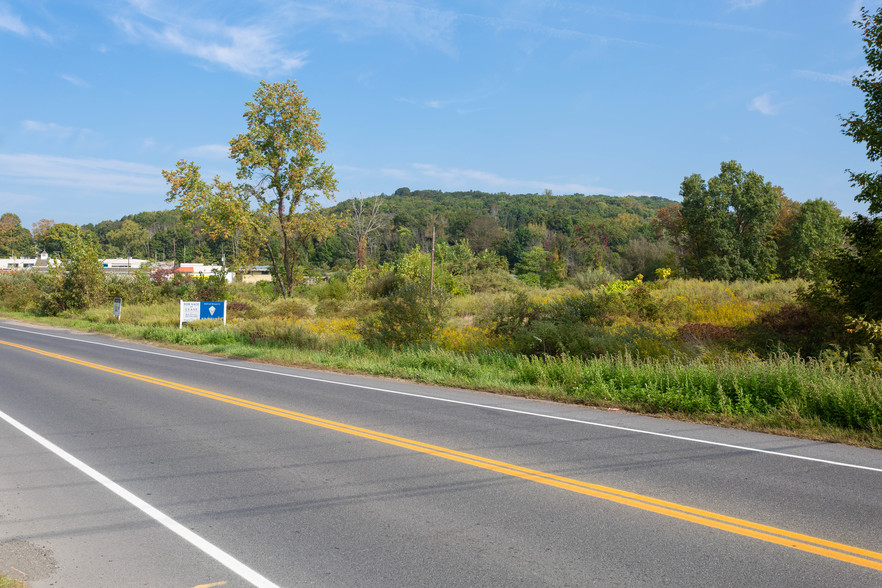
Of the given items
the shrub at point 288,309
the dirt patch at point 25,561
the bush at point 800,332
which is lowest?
the dirt patch at point 25,561

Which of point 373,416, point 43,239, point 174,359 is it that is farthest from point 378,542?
point 43,239

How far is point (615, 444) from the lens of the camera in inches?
310

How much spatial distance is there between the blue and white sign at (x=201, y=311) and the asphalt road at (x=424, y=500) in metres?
17.9

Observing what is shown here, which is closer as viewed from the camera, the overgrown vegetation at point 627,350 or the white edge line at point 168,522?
the white edge line at point 168,522

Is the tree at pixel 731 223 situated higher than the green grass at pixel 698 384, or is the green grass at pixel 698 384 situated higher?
the tree at pixel 731 223

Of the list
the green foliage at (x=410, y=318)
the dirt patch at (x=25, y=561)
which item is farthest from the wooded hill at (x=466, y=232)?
the dirt patch at (x=25, y=561)

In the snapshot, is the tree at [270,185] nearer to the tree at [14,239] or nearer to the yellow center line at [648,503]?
the yellow center line at [648,503]

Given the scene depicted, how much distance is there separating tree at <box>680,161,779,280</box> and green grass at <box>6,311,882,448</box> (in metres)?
40.9

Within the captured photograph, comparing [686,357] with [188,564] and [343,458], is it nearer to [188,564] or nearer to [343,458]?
[343,458]

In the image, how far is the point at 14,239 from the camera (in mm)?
151875

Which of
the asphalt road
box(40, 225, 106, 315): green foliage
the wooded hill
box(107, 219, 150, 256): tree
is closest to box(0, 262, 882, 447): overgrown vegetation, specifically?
the asphalt road

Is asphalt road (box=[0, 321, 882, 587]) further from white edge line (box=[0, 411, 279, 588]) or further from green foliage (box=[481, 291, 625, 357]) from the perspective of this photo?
green foliage (box=[481, 291, 625, 357])

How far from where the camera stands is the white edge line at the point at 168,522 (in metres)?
4.33

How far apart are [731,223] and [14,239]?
167126 mm
